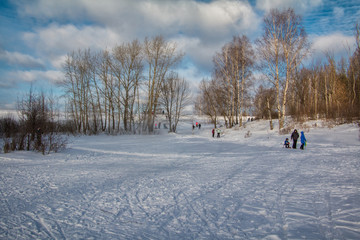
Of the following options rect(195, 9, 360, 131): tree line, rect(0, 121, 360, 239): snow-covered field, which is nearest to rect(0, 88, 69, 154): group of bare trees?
rect(0, 121, 360, 239): snow-covered field

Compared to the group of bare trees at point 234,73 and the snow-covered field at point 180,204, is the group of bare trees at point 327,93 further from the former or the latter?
the snow-covered field at point 180,204

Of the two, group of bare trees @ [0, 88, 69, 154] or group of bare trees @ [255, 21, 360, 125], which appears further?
group of bare trees @ [255, 21, 360, 125]

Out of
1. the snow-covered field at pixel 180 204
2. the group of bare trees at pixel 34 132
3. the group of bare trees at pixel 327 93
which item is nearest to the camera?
the snow-covered field at pixel 180 204

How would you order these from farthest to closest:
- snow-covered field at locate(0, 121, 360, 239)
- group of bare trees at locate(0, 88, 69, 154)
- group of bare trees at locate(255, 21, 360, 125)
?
group of bare trees at locate(255, 21, 360, 125)
group of bare trees at locate(0, 88, 69, 154)
snow-covered field at locate(0, 121, 360, 239)

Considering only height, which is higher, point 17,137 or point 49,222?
point 17,137

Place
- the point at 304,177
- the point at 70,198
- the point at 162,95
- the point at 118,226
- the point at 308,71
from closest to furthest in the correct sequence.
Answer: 1. the point at 118,226
2. the point at 70,198
3. the point at 304,177
4. the point at 162,95
5. the point at 308,71

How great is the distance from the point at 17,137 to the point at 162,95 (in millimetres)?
20800

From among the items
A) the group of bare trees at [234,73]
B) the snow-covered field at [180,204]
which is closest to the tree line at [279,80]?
the group of bare trees at [234,73]

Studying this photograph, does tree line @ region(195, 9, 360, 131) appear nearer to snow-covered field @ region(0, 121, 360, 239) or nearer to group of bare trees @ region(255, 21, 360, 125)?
group of bare trees @ region(255, 21, 360, 125)

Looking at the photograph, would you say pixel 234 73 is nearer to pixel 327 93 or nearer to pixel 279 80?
pixel 279 80

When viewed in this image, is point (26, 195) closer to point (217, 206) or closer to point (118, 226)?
point (118, 226)

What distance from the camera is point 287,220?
312 cm

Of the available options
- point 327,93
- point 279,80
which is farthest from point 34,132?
point 327,93

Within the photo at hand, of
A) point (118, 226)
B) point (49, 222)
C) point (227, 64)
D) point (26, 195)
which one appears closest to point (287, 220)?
point (118, 226)
